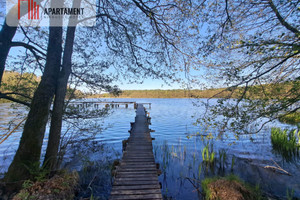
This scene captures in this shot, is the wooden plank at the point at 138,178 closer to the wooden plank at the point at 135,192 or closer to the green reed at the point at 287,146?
the wooden plank at the point at 135,192

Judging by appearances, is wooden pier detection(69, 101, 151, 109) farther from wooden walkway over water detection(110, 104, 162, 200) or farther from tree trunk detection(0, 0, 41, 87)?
wooden walkway over water detection(110, 104, 162, 200)

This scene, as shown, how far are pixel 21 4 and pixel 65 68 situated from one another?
2.01 metres

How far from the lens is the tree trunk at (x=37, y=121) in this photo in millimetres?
3762

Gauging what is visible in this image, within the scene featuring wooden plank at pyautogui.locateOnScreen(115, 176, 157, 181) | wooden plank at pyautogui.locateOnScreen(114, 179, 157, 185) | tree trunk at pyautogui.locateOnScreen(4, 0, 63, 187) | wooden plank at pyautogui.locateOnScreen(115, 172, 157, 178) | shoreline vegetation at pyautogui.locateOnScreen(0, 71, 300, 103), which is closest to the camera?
tree trunk at pyautogui.locateOnScreen(4, 0, 63, 187)

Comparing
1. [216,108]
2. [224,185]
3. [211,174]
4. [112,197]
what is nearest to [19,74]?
[112,197]

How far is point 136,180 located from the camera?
13.9 feet

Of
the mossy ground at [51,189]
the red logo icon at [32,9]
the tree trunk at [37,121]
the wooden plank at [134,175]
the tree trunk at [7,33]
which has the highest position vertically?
the red logo icon at [32,9]

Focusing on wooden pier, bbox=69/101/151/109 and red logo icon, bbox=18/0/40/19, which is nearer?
red logo icon, bbox=18/0/40/19

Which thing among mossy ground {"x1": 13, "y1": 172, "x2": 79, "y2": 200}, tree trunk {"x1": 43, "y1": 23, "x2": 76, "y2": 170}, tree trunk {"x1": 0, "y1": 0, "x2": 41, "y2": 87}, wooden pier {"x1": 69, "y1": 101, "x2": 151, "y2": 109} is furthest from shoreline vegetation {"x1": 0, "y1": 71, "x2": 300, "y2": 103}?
mossy ground {"x1": 13, "y1": 172, "x2": 79, "y2": 200}

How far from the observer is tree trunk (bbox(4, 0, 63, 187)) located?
3.76 metres

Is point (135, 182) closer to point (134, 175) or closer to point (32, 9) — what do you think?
point (134, 175)

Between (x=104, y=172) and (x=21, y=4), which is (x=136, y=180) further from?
(x=21, y=4)

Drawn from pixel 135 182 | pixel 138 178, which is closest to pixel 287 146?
pixel 138 178

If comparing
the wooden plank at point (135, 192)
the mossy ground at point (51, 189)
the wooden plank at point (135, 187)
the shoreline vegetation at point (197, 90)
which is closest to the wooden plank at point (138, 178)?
the wooden plank at point (135, 187)
